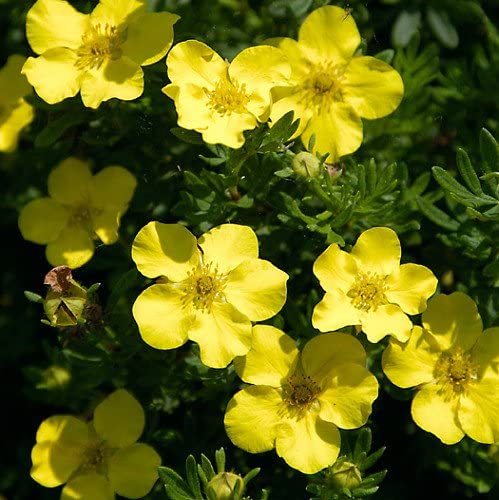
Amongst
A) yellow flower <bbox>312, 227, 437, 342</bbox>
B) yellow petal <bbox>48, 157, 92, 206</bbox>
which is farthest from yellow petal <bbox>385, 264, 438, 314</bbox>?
yellow petal <bbox>48, 157, 92, 206</bbox>

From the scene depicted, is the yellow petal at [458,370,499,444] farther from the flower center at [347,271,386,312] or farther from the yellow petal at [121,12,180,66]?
the yellow petal at [121,12,180,66]

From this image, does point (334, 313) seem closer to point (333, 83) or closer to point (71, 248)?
point (333, 83)

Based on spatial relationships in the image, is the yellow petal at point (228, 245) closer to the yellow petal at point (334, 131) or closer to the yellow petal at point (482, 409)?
the yellow petal at point (334, 131)

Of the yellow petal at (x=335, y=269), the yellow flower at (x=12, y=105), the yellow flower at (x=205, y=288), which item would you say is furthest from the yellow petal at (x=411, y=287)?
the yellow flower at (x=12, y=105)

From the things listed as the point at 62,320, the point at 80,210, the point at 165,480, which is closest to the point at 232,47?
the point at 80,210

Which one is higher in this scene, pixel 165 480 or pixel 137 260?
pixel 137 260

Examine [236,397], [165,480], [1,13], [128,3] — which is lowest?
[165,480]

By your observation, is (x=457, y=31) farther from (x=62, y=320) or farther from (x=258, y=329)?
(x=62, y=320)

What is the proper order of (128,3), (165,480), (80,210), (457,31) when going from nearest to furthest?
(165,480), (128,3), (80,210), (457,31)
